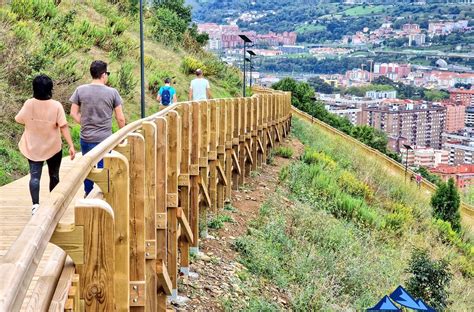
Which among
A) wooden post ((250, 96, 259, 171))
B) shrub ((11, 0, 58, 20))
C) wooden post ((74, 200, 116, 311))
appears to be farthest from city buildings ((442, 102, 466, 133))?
wooden post ((74, 200, 116, 311))

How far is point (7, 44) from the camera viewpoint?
13.9 m

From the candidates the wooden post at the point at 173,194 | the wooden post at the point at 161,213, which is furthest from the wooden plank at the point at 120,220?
the wooden post at the point at 173,194

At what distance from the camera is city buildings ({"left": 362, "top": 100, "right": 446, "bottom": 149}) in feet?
362

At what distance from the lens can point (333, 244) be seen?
434 inches

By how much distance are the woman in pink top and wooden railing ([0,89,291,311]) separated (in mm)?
947

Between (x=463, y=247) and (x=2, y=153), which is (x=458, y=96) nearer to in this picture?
(x=463, y=247)

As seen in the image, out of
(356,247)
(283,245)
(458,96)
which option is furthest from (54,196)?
(458,96)

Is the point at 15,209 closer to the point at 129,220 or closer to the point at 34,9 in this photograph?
the point at 129,220

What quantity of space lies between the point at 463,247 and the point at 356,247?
8929 millimetres

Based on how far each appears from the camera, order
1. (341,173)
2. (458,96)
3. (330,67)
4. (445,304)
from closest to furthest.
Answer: (445,304), (341,173), (458,96), (330,67)

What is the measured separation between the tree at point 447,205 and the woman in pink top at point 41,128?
18.5 m

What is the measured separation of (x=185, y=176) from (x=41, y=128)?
181cm

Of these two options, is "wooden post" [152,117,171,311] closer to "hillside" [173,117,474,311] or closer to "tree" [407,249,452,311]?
"hillside" [173,117,474,311]

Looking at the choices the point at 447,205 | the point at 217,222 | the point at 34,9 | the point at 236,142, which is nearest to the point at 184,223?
the point at 217,222
